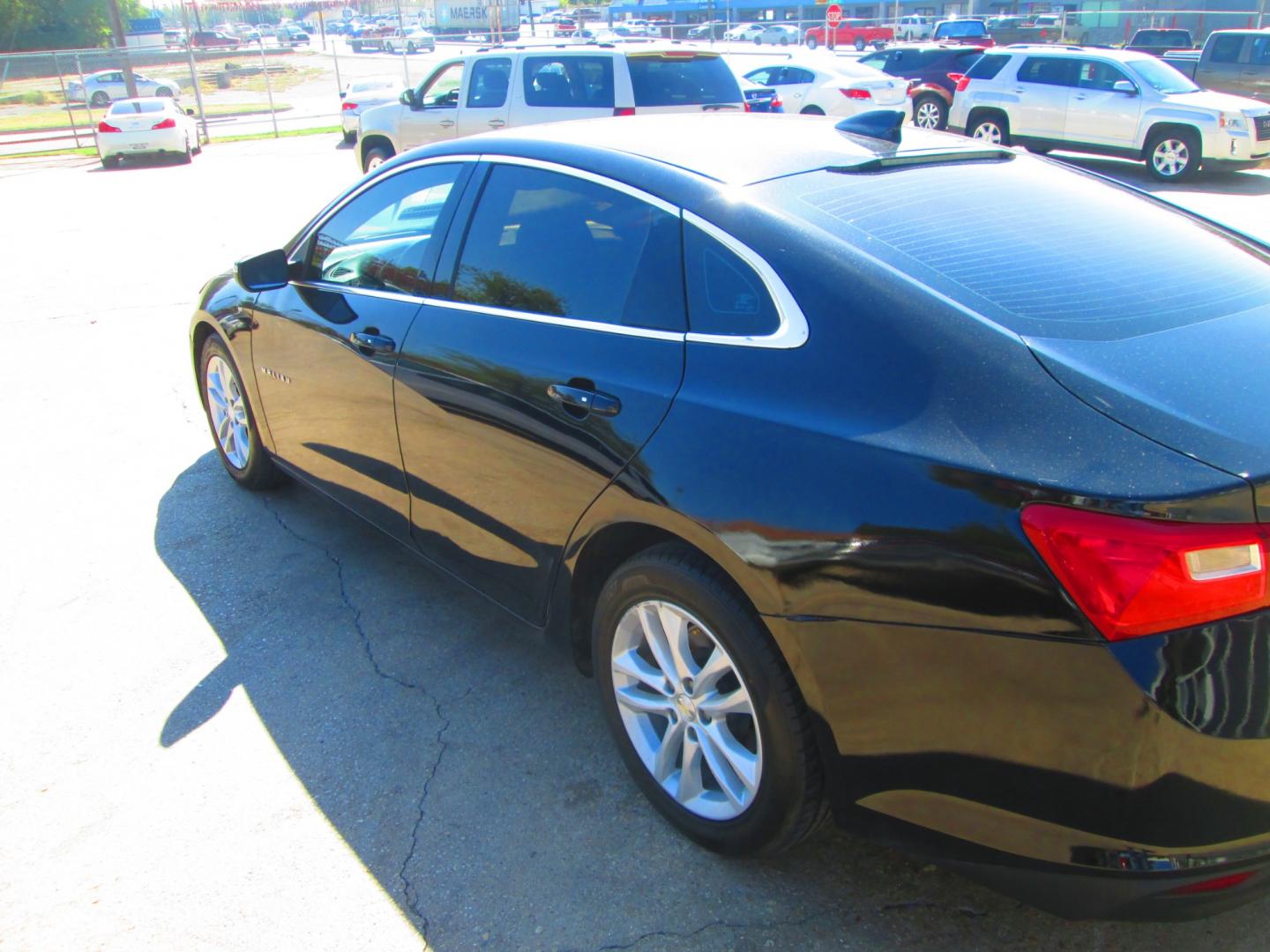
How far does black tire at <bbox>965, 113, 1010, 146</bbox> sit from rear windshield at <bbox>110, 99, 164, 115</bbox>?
16336mm

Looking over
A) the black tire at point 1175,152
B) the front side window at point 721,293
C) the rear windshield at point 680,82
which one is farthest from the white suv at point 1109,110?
the front side window at point 721,293

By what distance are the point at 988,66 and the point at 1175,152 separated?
13.1ft

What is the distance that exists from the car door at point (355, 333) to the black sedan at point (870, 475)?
0.04m

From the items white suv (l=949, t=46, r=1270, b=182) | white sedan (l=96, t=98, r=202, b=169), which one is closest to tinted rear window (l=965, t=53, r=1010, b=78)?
white suv (l=949, t=46, r=1270, b=182)

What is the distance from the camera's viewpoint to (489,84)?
1248 centimetres

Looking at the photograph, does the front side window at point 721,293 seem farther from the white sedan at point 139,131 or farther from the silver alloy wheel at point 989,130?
the white sedan at point 139,131

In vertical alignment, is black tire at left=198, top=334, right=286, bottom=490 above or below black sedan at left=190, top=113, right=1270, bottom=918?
below

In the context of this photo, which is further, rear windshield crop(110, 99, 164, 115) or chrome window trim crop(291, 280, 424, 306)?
rear windshield crop(110, 99, 164, 115)

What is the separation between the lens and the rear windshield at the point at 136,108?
21.5m

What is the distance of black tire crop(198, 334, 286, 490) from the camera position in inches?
186

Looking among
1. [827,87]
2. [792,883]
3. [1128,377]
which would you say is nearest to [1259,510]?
[1128,377]

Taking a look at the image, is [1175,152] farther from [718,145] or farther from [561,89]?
[718,145]

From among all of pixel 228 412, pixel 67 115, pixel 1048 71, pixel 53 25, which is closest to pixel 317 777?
pixel 228 412

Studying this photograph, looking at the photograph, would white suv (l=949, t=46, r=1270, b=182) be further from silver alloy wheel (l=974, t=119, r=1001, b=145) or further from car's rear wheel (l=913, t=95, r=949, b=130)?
car's rear wheel (l=913, t=95, r=949, b=130)
